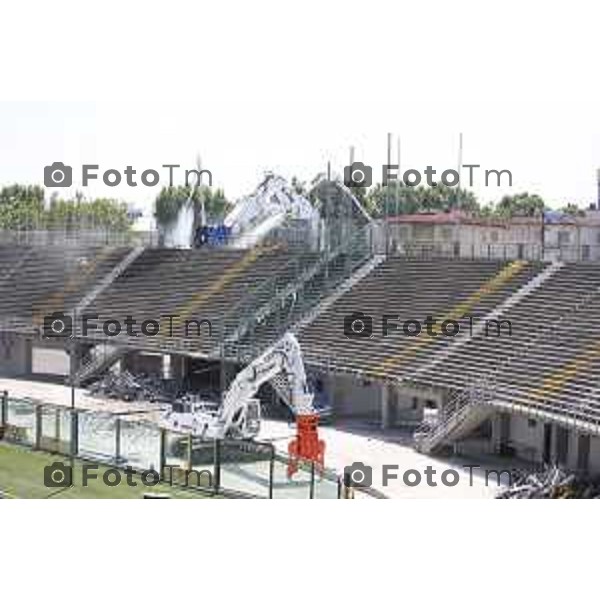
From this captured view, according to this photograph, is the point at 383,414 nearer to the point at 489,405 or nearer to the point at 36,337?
the point at 489,405

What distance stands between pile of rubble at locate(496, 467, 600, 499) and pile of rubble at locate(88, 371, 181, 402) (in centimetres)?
1966

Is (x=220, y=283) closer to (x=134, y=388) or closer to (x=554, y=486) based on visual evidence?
(x=134, y=388)

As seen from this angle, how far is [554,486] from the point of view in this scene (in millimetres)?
32000

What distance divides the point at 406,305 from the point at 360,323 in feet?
6.56

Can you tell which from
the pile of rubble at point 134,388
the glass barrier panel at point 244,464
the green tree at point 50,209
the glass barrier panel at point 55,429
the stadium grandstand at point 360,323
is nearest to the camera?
the glass barrier panel at point 244,464

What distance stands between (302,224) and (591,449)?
100ft

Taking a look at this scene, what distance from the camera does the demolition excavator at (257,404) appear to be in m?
35.4

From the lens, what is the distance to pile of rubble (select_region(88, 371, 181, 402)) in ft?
162

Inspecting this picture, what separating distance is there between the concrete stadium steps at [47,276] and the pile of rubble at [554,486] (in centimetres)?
3100

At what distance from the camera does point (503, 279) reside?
47188 millimetres

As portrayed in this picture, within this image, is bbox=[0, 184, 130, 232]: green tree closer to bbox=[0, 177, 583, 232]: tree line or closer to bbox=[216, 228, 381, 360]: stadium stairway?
bbox=[0, 177, 583, 232]: tree line

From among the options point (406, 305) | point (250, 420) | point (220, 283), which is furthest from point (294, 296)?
point (250, 420)

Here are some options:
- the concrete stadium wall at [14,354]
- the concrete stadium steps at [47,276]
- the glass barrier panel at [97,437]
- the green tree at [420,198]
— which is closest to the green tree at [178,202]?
the green tree at [420,198]

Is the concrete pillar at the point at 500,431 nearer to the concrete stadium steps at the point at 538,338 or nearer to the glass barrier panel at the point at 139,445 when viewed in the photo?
the concrete stadium steps at the point at 538,338
